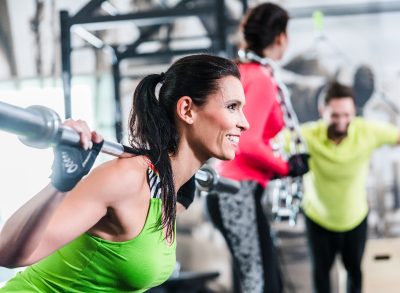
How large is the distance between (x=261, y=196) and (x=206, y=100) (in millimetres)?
1081

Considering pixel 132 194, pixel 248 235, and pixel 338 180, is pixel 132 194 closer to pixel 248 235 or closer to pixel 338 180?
pixel 248 235

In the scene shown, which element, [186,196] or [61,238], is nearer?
[61,238]

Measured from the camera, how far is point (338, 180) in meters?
3.64

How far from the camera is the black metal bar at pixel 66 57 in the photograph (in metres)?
3.65

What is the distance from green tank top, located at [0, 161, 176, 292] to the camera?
4.89 ft

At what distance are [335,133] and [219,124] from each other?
2.10 meters

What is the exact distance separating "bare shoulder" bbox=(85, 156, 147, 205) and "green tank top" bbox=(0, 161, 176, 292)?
0.05 meters

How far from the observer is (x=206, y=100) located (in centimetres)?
167

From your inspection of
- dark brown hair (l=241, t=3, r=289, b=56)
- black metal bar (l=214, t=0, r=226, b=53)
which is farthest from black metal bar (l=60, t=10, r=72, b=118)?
dark brown hair (l=241, t=3, r=289, b=56)

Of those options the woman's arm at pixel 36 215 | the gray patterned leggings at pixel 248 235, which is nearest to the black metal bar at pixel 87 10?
A: the gray patterned leggings at pixel 248 235

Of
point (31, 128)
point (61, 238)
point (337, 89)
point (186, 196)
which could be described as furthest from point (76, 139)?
point (337, 89)

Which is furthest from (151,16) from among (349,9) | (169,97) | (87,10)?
(169,97)

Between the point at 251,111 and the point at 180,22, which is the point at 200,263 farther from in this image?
the point at 251,111

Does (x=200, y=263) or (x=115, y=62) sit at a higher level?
(x=115, y=62)
